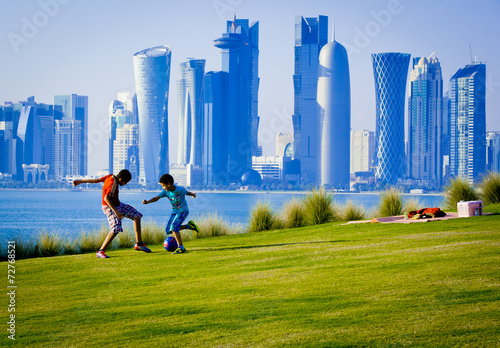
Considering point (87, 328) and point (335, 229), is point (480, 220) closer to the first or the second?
point (335, 229)

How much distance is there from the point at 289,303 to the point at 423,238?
451 centimetres

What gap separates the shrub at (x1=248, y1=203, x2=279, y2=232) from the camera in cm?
1705

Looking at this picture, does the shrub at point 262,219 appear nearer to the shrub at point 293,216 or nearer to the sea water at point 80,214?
the shrub at point 293,216

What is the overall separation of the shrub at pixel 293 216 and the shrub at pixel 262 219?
10.2 inches

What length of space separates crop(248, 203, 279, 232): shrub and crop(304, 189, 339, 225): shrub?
101 centimetres

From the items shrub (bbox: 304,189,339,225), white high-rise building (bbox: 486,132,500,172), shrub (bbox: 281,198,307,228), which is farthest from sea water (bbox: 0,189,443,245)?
white high-rise building (bbox: 486,132,500,172)

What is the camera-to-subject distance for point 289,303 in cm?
677

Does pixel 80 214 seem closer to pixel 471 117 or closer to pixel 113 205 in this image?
pixel 113 205

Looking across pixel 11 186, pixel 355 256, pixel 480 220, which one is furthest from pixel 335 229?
pixel 11 186

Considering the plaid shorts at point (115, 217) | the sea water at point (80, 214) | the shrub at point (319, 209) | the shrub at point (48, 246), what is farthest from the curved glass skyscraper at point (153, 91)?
the plaid shorts at point (115, 217)

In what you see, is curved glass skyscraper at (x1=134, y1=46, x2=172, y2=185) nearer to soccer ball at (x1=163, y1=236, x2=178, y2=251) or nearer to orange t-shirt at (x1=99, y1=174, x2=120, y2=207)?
soccer ball at (x1=163, y1=236, x2=178, y2=251)

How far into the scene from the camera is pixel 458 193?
17875 mm

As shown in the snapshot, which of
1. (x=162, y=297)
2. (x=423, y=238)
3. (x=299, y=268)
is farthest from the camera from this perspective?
(x=423, y=238)

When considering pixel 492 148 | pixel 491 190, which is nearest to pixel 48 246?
pixel 491 190
